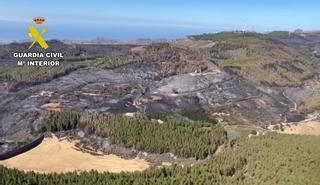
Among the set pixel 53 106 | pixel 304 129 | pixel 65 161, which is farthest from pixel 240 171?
pixel 53 106

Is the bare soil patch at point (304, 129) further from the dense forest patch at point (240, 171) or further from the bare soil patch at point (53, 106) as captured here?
the bare soil patch at point (53, 106)

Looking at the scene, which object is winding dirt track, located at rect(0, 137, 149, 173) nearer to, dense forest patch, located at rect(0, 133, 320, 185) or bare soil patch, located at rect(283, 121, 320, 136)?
dense forest patch, located at rect(0, 133, 320, 185)

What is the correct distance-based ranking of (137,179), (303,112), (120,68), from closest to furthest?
(137,179) → (303,112) → (120,68)

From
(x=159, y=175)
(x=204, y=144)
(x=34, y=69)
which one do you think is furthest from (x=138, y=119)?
(x=34, y=69)

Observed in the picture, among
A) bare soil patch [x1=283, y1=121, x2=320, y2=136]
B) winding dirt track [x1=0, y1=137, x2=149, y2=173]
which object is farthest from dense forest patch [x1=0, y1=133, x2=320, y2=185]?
bare soil patch [x1=283, y1=121, x2=320, y2=136]

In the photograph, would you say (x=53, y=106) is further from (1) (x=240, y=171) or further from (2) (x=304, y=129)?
(2) (x=304, y=129)

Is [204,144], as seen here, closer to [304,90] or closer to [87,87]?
[87,87]

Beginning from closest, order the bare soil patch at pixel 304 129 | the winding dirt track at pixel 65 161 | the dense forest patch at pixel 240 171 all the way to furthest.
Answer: the dense forest patch at pixel 240 171 → the winding dirt track at pixel 65 161 → the bare soil patch at pixel 304 129

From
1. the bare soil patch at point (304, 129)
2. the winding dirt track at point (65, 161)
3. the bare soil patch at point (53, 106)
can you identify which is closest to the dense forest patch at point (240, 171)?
the winding dirt track at point (65, 161)
